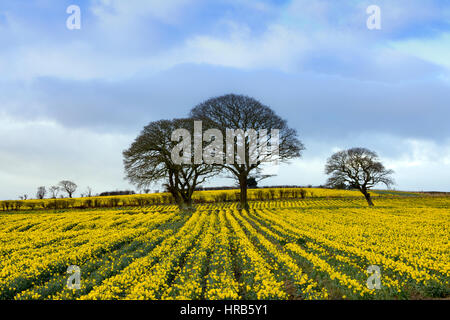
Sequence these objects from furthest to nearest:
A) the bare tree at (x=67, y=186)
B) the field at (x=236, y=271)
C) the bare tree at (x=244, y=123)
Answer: the bare tree at (x=67, y=186), the bare tree at (x=244, y=123), the field at (x=236, y=271)

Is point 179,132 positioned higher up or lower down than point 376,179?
higher up

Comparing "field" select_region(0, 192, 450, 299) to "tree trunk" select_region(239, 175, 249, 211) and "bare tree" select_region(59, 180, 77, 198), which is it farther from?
"bare tree" select_region(59, 180, 77, 198)

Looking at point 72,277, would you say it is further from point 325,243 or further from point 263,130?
point 263,130

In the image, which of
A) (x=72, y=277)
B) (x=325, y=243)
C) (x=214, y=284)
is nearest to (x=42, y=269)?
(x=72, y=277)

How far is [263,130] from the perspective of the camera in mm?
37094

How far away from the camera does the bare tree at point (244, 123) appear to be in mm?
36406

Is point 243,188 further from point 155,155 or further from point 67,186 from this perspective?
point 67,186

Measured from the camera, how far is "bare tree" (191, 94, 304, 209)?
36406 mm

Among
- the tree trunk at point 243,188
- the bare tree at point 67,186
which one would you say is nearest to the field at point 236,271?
the tree trunk at point 243,188

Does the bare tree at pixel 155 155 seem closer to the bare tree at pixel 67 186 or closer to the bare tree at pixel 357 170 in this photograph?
the bare tree at pixel 357 170

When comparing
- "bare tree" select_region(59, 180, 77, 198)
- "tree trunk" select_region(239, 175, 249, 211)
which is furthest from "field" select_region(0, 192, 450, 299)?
"bare tree" select_region(59, 180, 77, 198)

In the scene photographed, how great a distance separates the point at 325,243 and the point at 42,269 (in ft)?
45.3
